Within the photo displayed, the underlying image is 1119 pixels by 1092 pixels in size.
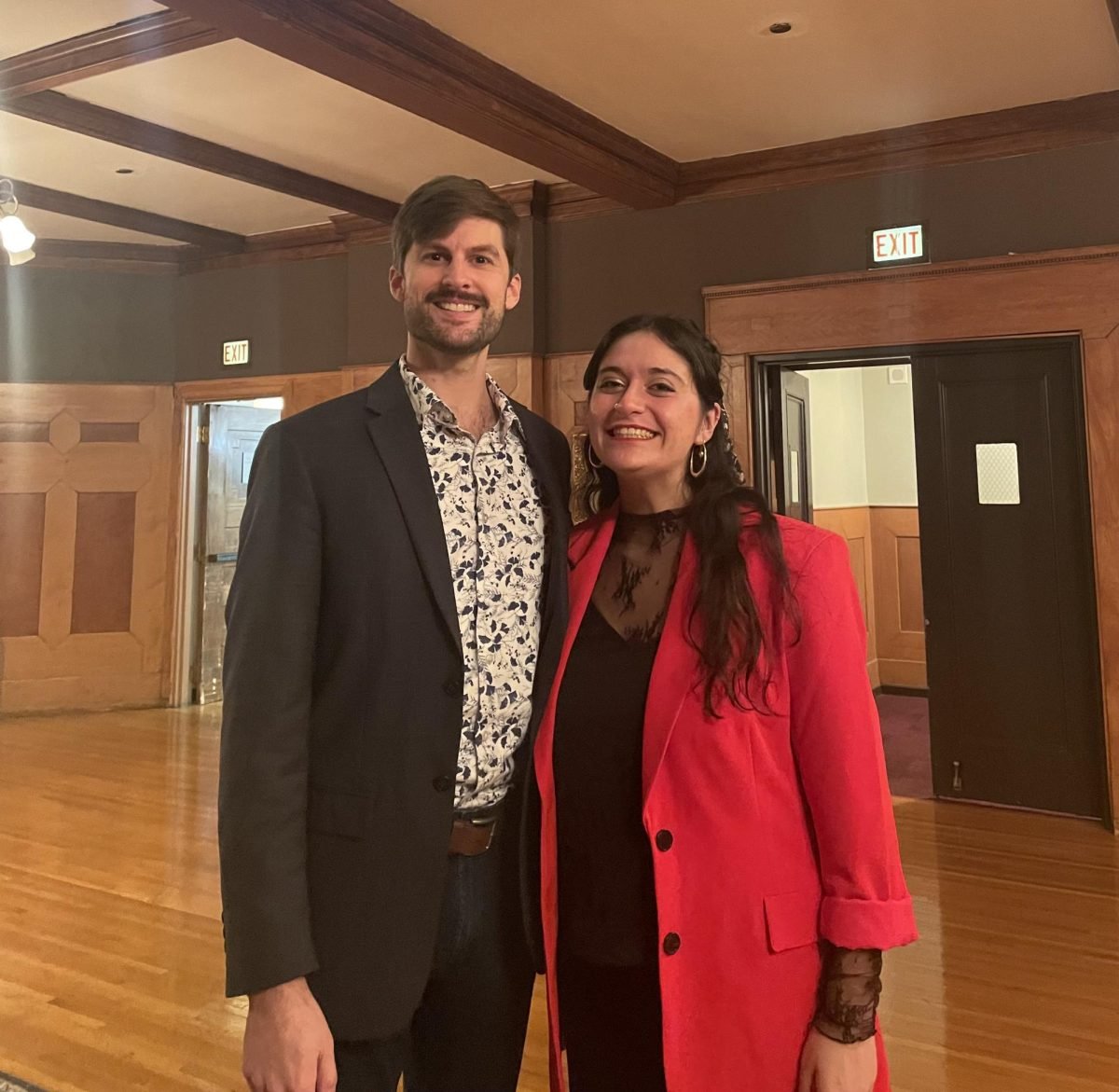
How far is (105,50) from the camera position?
363 cm

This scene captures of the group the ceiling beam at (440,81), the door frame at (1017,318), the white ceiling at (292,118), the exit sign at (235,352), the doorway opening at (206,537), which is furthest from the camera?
the doorway opening at (206,537)

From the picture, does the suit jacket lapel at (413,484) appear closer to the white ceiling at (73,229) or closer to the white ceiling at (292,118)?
the white ceiling at (292,118)

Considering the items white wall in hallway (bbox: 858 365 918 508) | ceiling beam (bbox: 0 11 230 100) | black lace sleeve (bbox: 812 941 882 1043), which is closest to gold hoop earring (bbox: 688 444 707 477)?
black lace sleeve (bbox: 812 941 882 1043)

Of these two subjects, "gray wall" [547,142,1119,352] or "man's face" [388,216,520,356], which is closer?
"man's face" [388,216,520,356]

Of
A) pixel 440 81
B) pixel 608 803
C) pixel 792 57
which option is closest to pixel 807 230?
pixel 792 57

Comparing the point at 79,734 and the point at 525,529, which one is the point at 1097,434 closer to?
the point at 525,529

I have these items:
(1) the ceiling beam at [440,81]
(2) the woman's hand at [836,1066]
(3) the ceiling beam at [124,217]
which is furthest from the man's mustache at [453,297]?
(3) the ceiling beam at [124,217]

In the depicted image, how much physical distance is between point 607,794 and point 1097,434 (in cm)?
366

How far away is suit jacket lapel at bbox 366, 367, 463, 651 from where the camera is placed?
1272 mm

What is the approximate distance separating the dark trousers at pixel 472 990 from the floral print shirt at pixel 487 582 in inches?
4.5

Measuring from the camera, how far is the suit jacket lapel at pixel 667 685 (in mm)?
1286

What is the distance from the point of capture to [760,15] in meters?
3.38

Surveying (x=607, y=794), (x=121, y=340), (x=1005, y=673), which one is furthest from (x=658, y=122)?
(x=121, y=340)

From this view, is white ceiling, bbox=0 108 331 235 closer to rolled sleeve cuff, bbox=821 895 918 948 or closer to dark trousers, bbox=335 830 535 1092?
dark trousers, bbox=335 830 535 1092
